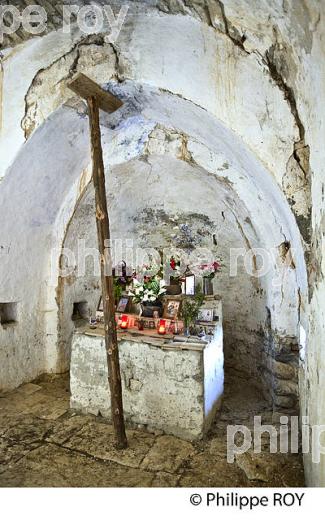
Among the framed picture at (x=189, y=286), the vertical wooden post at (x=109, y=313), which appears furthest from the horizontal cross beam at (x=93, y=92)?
the framed picture at (x=189, y=286)

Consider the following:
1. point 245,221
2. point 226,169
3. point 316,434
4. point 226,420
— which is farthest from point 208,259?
point 316,434

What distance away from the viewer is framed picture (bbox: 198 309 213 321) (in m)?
4.11

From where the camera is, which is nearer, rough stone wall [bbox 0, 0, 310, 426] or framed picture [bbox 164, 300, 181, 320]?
rough stone wall [bbox 0, 0, 310, 426]

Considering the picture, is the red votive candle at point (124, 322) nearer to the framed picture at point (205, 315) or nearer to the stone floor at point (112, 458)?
Result: the framed picture at point (205, 315)

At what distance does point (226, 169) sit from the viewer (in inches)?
163

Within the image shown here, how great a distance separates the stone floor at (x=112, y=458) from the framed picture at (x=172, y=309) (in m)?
1.28

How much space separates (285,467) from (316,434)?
1.05 meters

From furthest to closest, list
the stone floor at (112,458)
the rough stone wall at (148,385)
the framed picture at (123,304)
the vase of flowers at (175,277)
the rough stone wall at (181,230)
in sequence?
1. the rough stone wall at (181,230)
2. the vase of flowers at (175,277)
3. the framed picture at (123,304)
4. the rough stone wall at (148,385)
5. the stone floor at (112,458)

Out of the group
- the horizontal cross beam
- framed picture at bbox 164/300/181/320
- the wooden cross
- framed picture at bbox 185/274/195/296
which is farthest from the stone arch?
framed picture at bbox 164/300/181/320

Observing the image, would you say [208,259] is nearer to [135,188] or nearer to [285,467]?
[135,188]

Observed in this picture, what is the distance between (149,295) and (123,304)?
18.9 inches

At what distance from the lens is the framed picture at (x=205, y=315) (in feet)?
13.5

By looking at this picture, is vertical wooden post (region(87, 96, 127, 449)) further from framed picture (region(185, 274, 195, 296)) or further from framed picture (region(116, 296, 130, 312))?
framed picture (region(185, 274, 195, 296))

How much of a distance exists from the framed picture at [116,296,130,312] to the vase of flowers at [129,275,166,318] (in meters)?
0.19
